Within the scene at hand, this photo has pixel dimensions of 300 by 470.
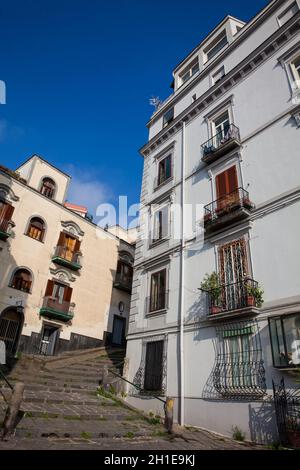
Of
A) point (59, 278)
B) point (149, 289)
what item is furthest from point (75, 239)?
point (149, 289)

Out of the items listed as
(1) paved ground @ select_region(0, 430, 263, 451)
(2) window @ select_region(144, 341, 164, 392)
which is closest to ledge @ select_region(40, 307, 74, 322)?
(2) window @ select_region(144, 341, 164, 392)

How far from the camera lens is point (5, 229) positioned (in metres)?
19.1

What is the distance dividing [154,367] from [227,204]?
7.23 meters

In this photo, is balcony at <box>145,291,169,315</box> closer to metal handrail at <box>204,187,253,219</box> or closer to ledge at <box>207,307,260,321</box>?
ledge at <box>207,307,260,321</box>

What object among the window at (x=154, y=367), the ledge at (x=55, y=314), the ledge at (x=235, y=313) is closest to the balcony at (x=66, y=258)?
the ledge at (x=55, y=314)

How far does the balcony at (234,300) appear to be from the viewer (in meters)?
9.86

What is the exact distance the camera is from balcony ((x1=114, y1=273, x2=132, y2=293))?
25.2 metres

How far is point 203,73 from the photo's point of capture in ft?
58.8

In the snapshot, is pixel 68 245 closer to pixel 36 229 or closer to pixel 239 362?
pixel 36 229

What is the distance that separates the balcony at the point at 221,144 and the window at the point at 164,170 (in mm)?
2766

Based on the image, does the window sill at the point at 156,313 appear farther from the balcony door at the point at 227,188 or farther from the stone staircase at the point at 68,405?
the balcony door at the point at 227,188

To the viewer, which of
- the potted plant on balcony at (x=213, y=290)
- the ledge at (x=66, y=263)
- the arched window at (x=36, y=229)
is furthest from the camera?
the ledge at (x=66, y=263)

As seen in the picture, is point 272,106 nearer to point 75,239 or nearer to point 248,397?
point 248,397

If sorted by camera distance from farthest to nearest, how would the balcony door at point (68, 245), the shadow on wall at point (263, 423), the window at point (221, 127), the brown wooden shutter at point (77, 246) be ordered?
the brown wooden shutter at point (77, 246)
the balcony door at point (68, 245)
the window at point (221, 127)
the shadow on wall at point (263, 423)
